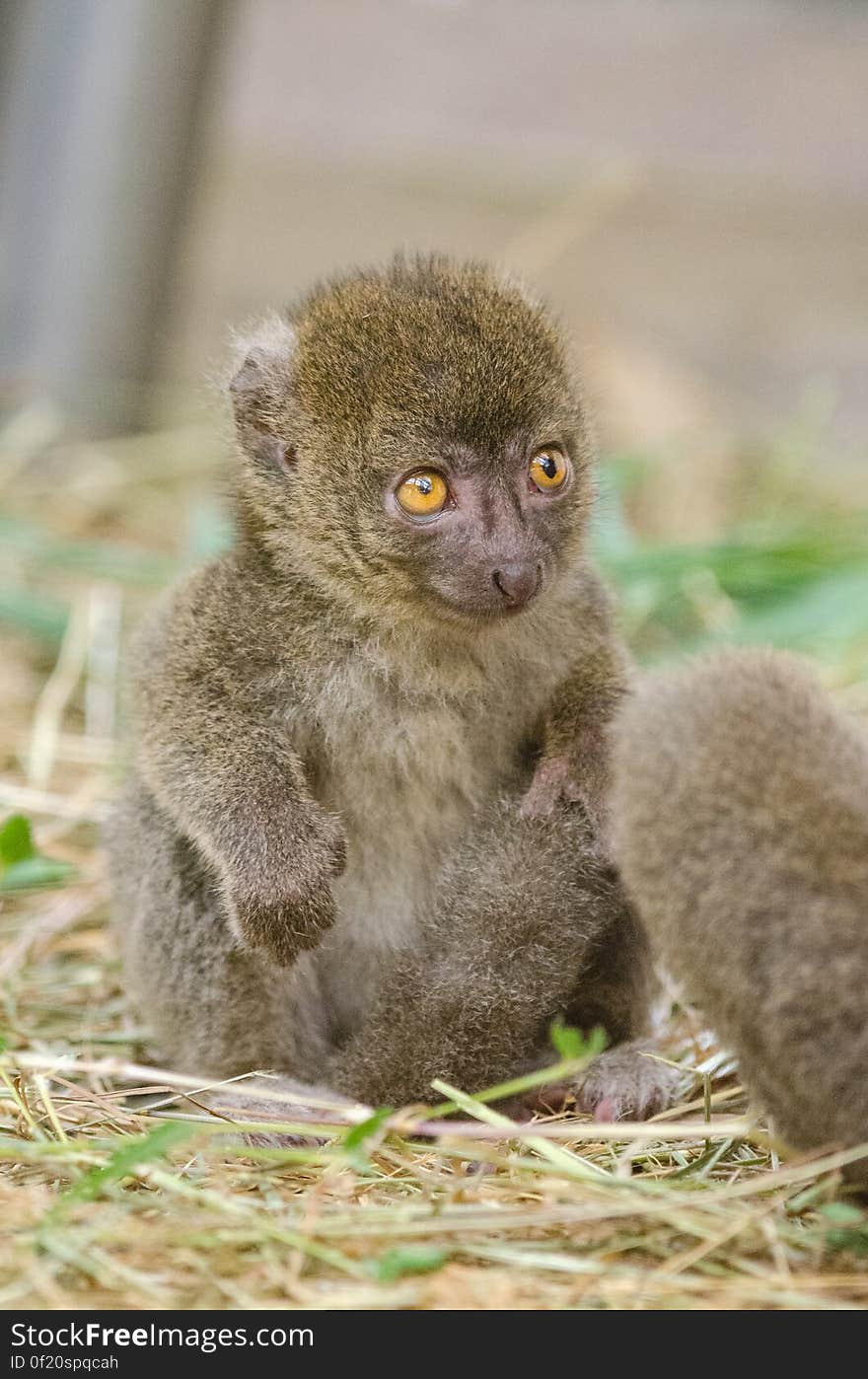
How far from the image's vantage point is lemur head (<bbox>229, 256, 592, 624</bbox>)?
4.28 meters

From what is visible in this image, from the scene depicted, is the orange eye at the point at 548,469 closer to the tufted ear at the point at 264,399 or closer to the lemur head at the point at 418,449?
the lemur head at the point at 418,449

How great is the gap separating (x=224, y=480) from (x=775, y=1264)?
2.83 m

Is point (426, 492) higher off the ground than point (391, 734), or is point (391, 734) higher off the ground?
point (426, 492)

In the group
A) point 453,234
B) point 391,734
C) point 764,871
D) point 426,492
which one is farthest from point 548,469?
point 453,234

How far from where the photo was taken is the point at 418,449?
4.29 meters

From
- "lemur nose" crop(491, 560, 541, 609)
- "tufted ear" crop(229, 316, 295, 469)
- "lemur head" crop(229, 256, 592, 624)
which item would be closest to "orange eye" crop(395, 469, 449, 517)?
"lemur head" crop(229, 256, 592, 624)

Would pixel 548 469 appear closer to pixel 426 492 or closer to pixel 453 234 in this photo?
pixel 426 492

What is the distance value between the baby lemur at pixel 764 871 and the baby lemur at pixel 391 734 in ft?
2.75

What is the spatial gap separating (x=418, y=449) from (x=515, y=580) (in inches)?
17.3

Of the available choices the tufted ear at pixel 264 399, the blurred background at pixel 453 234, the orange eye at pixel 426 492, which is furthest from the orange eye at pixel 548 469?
the blurred background at pixel 453 234

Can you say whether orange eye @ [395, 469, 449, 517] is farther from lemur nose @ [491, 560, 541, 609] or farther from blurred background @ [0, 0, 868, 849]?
blurred background @ [0, 0, 868, 849]
